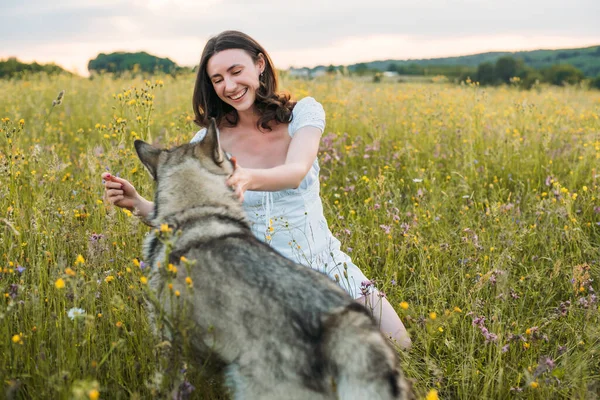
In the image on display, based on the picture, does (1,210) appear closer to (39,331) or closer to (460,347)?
(39,331)

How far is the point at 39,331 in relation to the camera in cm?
224

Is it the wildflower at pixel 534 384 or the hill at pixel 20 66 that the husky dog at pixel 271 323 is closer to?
the wildflower at pixel 534 384

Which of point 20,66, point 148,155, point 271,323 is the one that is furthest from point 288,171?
point 20,66

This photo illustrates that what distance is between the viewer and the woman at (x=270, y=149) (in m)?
3.09

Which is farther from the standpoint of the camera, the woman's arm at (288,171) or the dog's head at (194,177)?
the woman's arm at (288,171)

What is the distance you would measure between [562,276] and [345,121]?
154 inches

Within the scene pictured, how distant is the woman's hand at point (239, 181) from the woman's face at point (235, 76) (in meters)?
1.17

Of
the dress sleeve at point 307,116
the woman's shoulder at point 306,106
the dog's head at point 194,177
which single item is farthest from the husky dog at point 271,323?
the woman's shoulder at point 306,106

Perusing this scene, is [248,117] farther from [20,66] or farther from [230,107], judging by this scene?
[20,66]

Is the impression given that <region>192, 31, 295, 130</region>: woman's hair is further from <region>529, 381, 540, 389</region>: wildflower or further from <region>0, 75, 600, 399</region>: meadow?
<region>529, 381, 540, 389</region>: wildflower

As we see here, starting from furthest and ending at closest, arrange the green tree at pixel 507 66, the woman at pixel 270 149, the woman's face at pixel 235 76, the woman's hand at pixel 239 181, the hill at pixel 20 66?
the green tree at pixel 507 66 < the hill at pixel 20 66 < the woman's face at pixel 235 76 < the woman at pixel 270 149 < the woman's hand at pixel 239 181

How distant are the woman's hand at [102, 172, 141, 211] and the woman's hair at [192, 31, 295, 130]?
106cm

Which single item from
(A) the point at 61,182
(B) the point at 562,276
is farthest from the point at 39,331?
(B) the point at 562,276

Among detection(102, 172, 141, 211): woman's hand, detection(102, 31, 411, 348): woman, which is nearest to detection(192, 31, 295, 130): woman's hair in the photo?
detection(102, 31, 411, 348): woman
